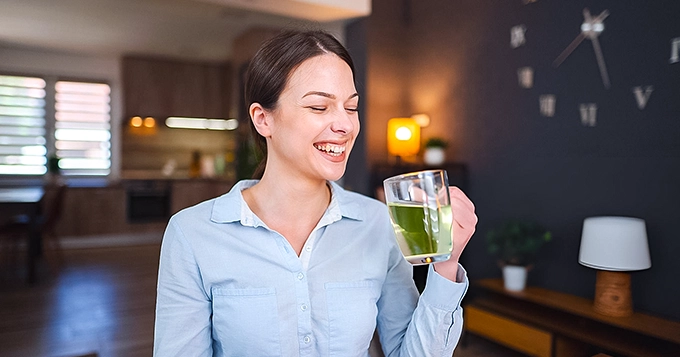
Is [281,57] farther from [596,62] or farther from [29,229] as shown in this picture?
[29,229]

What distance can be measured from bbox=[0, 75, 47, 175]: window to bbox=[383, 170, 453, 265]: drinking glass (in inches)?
271

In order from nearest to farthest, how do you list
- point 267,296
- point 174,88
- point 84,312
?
point 267,296
point 84,312
point 174,88

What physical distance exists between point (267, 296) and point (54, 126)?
6.65 meters

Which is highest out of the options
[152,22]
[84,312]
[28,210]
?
[152,22]

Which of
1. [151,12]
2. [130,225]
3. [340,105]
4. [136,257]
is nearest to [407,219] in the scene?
[340,105]

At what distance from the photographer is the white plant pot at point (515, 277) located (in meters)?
2.83

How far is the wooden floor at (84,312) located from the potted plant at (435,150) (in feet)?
4.14

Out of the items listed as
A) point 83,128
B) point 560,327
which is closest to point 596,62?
point 560,327

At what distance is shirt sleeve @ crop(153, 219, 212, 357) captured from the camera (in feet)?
3.26

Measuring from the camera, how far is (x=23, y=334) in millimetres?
3090

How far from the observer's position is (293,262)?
1.05 metres

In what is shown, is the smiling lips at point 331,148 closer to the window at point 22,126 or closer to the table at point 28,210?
the table at point 28,210

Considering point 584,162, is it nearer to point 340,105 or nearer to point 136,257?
point 340,105

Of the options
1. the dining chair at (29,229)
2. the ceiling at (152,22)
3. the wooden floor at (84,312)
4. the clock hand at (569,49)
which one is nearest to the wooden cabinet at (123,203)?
the dining chair at (29,229)
